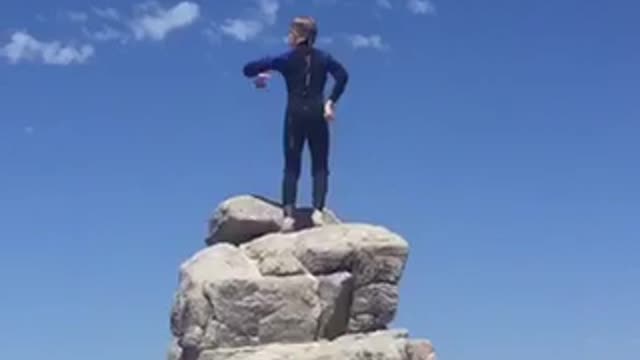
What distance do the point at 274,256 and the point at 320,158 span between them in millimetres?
2722

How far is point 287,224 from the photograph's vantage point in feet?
94.7

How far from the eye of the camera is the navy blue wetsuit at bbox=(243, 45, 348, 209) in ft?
94.2

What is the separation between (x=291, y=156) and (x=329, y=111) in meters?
1.29

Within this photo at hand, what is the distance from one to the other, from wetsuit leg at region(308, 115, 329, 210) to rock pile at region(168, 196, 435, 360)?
2.41 feet

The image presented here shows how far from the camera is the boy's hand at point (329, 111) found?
93.9 feet

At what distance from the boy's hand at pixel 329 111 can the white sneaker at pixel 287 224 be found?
229cm

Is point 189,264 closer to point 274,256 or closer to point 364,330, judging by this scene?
point 274,256

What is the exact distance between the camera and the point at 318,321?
2684 centimetres

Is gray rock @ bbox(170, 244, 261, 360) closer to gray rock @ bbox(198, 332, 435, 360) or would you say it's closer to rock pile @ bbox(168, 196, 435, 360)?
rock pile @ bbox(168, 196, 435, 360)

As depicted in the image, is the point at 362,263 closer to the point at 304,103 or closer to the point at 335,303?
the point at 335,303

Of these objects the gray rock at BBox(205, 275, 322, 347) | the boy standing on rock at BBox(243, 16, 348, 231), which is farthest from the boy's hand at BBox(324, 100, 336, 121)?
the gray rock at BBox(205, 275, 322, 347)

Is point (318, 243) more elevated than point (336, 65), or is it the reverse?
point (336, 65)

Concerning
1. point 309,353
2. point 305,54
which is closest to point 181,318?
point 309,353

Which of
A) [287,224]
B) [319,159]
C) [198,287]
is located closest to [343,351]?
[198,287]
